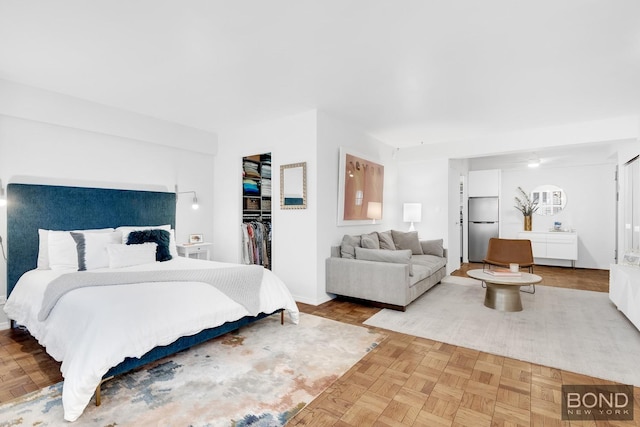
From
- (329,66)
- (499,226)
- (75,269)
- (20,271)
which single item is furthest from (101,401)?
(499,226)

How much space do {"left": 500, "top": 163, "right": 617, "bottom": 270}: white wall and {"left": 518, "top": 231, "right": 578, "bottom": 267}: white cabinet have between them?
440mm

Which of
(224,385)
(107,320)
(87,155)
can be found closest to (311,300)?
(224,385)

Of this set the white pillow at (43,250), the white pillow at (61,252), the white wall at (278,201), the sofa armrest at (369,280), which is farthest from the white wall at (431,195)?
the white pillow at (43,250)

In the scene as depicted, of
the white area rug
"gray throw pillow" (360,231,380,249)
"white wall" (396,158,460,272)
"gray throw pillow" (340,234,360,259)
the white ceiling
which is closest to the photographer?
the white ceiling

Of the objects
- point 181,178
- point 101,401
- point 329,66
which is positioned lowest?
point 101,401

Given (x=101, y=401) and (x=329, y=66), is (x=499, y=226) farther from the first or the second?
(x=101, y=401)

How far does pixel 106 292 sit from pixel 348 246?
283cm

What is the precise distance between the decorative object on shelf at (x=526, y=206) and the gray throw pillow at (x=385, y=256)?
4897mm

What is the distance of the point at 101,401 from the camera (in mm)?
2012

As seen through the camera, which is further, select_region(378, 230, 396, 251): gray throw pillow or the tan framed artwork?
select_region(378, 230, 396, 251): gray throw pillow

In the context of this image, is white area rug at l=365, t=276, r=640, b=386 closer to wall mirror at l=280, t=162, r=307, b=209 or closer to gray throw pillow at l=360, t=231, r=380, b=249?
gray throw pillow at l=360, t=231, r=380, b=249

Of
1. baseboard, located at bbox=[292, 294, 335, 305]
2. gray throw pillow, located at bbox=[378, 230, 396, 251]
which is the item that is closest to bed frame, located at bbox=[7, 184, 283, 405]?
baseboard, located at bbox=[292, 294, 335, 305]

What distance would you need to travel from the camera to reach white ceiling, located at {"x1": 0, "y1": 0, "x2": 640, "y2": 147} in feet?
7.07

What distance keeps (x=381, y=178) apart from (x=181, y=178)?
3346mm
